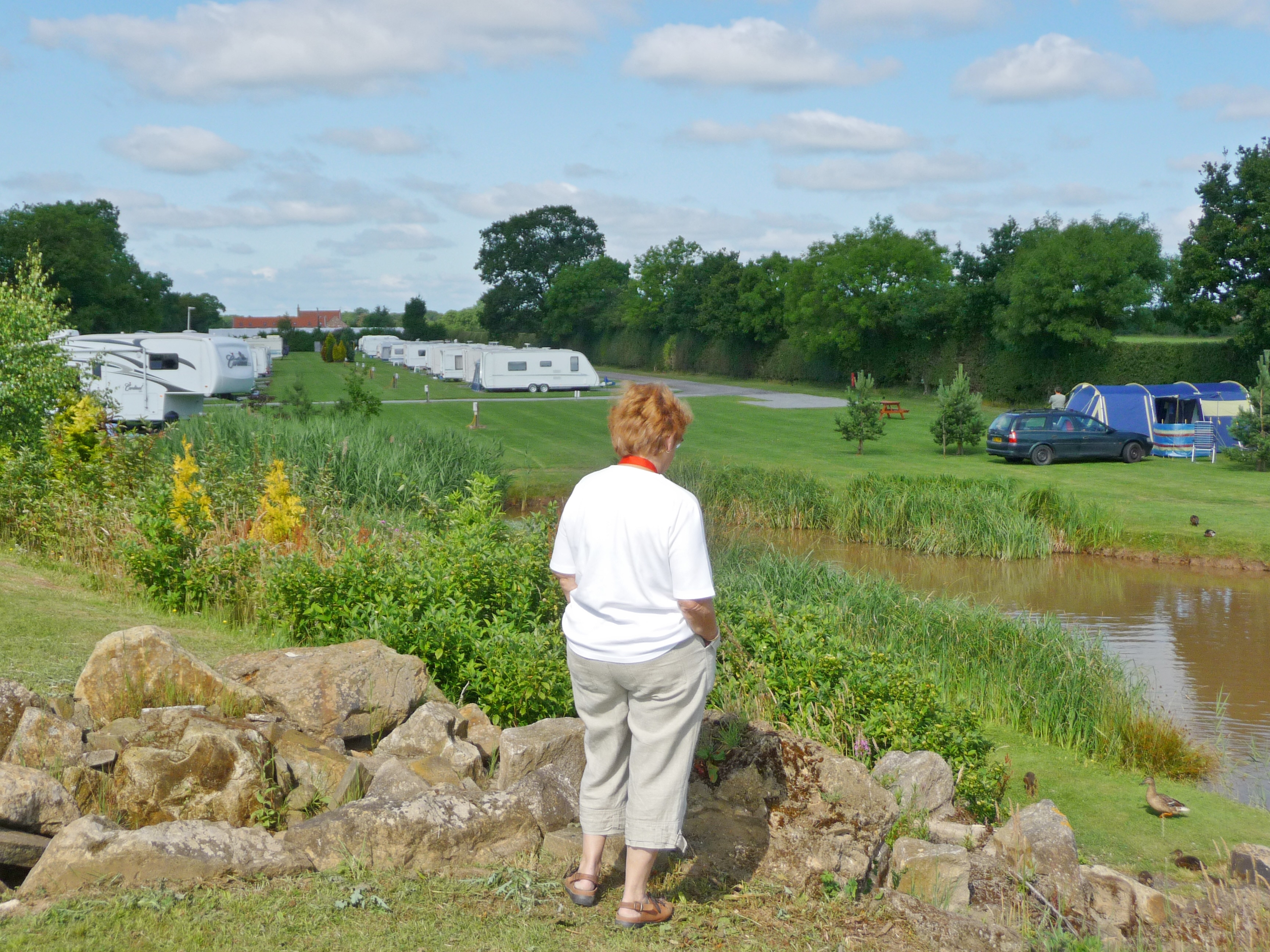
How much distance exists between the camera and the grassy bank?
687 inches

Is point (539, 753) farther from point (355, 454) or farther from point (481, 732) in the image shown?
point (355, 454)

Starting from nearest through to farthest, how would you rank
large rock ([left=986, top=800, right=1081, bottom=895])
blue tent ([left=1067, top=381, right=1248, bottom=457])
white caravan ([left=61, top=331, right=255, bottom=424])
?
large rock ([left=986, top=800, right=1081, bottom=895]) → blue tent ([left=1067, top=381, right=1248, bottom=457]) → white caravan ([left=61, top=331, right=255, bottom=424])

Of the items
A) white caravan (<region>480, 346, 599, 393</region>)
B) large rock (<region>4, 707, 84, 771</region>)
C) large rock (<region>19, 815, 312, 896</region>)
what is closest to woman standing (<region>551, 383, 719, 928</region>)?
large rock (<region>19, 815, 312, 896</region>)

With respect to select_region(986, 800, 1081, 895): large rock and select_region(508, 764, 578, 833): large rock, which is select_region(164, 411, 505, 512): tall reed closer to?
select_region(508, 764, 578, 833): large rock

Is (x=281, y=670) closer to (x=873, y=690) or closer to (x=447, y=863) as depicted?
(x=447, y=863)

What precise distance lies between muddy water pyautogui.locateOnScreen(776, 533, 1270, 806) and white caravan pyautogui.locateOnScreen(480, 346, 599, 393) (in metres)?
32.3

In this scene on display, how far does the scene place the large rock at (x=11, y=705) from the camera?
15.3 ft

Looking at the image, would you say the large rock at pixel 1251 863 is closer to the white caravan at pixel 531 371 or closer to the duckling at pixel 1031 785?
the duckling at pixel 1031 785

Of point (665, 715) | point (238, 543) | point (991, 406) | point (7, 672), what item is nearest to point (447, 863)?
point (665, 715)

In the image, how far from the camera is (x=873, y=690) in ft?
21.9

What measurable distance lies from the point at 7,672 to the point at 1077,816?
19.9 feet

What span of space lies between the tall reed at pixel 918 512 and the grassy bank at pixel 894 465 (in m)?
0.96

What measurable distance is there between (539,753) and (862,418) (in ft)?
72.1

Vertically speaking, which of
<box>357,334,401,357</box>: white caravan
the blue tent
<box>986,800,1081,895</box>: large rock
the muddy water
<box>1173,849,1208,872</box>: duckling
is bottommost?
the muddy water
